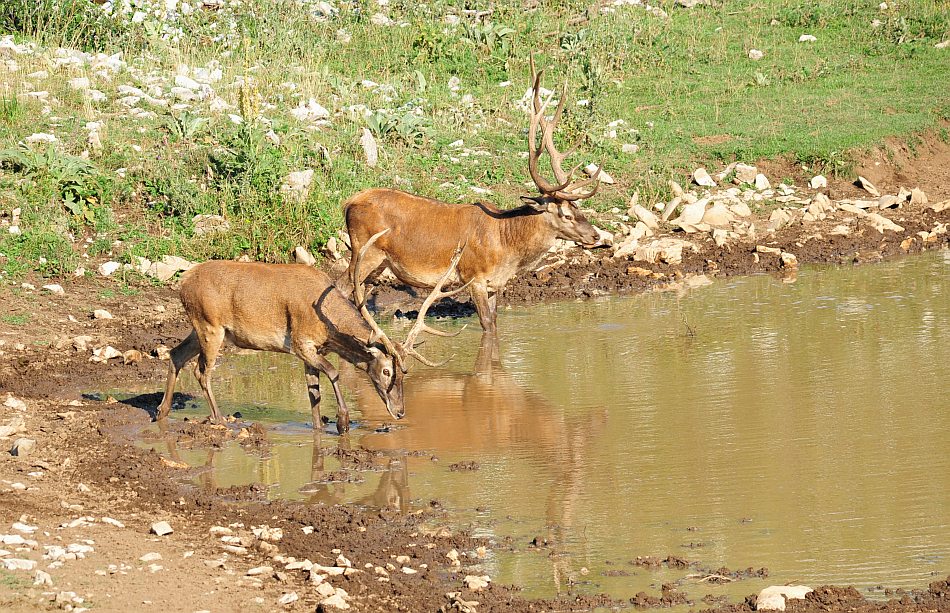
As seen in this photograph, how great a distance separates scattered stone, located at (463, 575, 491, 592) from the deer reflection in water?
0.38 meters

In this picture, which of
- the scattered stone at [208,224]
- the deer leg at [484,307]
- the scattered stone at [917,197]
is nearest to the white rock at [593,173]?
the scattered stone at [917,197]

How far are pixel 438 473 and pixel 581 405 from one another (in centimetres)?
191

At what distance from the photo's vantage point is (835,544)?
7254 mm

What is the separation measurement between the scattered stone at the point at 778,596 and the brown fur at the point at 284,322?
4.17 meters

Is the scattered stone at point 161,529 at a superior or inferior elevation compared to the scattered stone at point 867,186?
inferior

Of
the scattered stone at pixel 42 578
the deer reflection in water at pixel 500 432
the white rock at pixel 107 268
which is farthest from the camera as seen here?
the white rock at pixel 107 268

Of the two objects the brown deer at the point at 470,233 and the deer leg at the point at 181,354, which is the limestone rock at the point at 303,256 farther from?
the deer leg at the point at 181,354

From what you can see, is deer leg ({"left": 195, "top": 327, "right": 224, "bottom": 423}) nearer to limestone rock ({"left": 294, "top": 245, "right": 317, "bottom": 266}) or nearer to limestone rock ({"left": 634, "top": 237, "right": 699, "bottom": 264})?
limestone rock ({"left": 294, "top": 245, "right": 317, "bottom": 266})

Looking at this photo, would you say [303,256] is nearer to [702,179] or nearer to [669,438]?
[702,179]

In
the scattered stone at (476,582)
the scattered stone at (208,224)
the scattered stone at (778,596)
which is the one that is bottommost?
the scattered stone at (476,582)

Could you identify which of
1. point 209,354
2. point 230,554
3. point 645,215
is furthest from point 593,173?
point 230,554

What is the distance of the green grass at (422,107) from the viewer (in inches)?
604

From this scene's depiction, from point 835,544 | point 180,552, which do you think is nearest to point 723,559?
point 835,544

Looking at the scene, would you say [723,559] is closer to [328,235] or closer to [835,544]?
[835,544]
